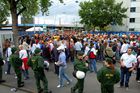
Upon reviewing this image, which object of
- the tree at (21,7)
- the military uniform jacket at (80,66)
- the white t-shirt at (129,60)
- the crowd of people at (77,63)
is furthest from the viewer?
the tree at (21,7)

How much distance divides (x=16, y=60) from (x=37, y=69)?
1.98 metres

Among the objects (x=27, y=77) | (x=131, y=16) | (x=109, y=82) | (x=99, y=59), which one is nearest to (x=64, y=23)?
(x=131, y=16)

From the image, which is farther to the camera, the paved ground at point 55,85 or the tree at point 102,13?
the tree at point 102,13

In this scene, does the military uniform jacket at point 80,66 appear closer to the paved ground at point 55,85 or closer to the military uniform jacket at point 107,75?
the military uniform jacket at point 107,75

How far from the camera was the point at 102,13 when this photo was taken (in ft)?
210

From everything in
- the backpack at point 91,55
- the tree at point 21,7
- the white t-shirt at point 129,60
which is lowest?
the backpack at point 91,55

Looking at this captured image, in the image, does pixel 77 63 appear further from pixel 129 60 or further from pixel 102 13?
pixel 102 13

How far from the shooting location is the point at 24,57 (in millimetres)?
14664

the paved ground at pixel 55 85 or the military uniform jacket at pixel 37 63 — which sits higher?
the military uniform jacket at pixel 37 63

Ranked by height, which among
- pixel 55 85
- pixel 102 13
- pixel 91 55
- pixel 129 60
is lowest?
pixel 55 85

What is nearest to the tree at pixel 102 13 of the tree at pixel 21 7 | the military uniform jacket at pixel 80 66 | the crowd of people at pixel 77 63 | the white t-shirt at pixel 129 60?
the tree at pixel 21 7

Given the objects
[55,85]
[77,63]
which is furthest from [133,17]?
[77,63]

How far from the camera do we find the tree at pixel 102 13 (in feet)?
210

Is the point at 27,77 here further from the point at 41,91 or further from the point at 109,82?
the point at 109,82
